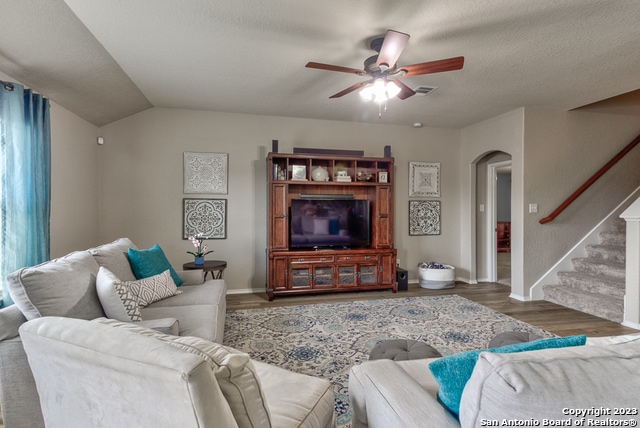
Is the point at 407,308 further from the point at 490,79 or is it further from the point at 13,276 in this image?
the point at 13,276

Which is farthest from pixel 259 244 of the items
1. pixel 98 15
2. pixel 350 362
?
pixel 98 15

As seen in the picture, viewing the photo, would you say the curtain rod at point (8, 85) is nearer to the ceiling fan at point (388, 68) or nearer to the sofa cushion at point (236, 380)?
the ceiling fan at point (388, 68)

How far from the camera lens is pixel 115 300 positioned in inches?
71.9

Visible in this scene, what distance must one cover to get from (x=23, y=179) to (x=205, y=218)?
2.08 m

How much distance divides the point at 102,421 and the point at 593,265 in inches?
211

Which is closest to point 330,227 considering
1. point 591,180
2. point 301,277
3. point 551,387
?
point 301,277

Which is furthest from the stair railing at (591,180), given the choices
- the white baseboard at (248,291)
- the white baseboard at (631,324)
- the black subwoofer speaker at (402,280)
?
the white baseboard at (248,291)

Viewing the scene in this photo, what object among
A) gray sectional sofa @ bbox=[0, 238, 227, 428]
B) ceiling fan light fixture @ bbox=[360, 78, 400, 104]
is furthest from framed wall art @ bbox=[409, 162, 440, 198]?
gray sectional sofa @ bbox=[0, 238, 227, 428]

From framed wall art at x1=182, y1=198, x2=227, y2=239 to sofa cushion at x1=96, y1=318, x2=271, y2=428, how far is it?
3.73 metres

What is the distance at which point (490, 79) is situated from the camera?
3.29m

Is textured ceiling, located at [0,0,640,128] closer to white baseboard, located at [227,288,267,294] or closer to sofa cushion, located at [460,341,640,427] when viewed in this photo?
sofa cushion, located at [460,341,640,427]

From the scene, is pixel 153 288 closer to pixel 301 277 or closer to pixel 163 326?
pixel 163 326

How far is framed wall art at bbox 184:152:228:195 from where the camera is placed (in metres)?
4.40

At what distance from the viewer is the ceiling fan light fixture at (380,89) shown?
2.58 m
